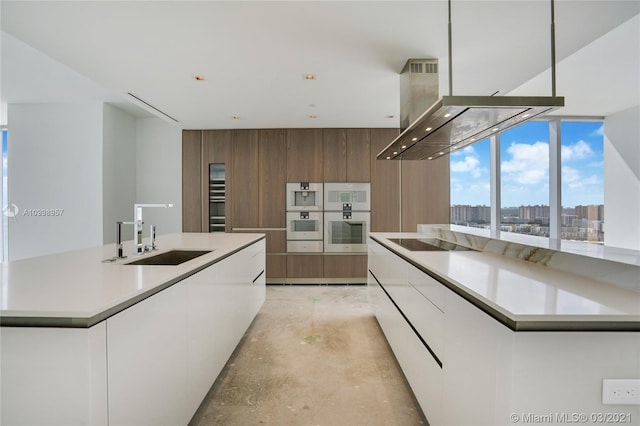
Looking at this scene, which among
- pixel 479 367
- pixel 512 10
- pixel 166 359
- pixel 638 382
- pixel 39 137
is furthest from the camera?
pixel 39 137

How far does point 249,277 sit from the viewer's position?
2859 millimetres

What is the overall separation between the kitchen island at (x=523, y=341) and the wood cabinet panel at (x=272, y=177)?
3.54m

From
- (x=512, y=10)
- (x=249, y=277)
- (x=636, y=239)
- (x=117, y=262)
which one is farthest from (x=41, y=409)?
(x=636, y=239)

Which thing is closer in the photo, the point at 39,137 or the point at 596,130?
the point at 39,137

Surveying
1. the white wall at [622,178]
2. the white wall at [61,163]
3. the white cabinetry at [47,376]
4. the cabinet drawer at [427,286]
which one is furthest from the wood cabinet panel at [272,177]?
the white wall at [622,178]

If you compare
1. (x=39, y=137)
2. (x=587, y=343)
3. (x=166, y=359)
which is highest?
(x=39, y=137)

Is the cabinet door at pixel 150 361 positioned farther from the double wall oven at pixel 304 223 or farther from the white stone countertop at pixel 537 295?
the double wall oven at pixel 304 223

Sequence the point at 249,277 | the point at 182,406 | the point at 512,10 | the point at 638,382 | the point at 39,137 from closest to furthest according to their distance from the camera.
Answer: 1. the point at 638,382
2. the point at 182,406
3. the point at 512,10
4. the point at 249,277
5. the point at 39,137

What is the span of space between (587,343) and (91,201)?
5.83 meters

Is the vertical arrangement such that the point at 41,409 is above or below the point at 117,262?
below

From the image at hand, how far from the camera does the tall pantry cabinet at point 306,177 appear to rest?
4918 millimetres

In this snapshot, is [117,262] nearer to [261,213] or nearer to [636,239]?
[261,213]

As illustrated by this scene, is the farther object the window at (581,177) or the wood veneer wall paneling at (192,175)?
the window at (581,177)

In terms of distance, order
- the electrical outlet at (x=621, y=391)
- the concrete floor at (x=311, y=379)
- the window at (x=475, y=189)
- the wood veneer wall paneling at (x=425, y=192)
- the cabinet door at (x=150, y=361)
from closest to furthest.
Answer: the electrical outlet at (x=621, y=391) → the cabinet door at (x=150, y=361) → the concrete floor at (x=311, y=379) → the wood veneer wall paneling at (x=425, y=192) → the window at (x=475, y=189)
